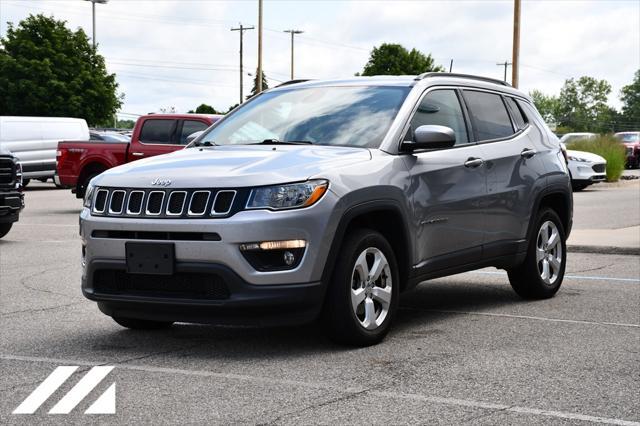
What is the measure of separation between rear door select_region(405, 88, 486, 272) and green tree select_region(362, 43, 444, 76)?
312ft

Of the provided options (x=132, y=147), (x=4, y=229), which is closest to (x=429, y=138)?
(x=4, y=229)

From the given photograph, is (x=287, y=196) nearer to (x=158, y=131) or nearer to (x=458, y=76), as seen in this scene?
(x=458, y=76)

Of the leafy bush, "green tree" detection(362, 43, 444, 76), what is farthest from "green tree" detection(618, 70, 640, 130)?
the leafy bush

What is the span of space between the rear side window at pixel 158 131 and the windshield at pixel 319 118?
41.1ft

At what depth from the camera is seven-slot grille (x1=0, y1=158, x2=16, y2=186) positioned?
1452 centimetres

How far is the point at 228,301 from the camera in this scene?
633 centimetres

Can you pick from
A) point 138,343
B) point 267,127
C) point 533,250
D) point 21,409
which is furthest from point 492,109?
point 21,409

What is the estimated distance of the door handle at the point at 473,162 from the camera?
26.1 ft

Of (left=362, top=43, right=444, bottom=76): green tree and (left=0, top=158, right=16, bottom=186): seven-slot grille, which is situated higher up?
(left=362, top=43, right=444, bottom=76): green tree

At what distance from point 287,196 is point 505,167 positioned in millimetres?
2693

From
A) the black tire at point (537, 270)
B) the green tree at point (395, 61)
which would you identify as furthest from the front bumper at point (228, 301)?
the green tree at point (395, 61)

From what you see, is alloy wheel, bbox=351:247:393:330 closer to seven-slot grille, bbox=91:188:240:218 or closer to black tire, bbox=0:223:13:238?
seven-slot grille, bbox=91:188:240:218

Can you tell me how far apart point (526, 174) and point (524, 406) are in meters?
3.77

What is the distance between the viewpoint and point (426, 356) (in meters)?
6.60
